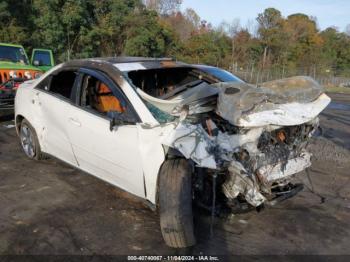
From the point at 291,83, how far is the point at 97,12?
28147mm

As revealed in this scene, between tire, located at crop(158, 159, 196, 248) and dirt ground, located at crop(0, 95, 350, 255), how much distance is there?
0.15 metres

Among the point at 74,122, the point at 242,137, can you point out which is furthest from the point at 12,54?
the point at 242,137

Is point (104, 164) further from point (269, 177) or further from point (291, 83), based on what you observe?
point (291, 83)

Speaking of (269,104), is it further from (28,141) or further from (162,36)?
(162,36)

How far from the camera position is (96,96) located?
15.5 feet

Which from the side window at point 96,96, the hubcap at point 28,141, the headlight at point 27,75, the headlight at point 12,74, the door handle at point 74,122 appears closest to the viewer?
the door handle at point 74,122

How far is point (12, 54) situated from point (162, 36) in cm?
2480

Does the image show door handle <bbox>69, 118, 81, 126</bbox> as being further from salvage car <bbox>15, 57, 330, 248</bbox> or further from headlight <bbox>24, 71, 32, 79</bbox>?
headlight <bbox>24, 71, 32, 79</bbox>

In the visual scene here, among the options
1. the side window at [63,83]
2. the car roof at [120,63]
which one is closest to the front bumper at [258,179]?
the car roof at [120,63]

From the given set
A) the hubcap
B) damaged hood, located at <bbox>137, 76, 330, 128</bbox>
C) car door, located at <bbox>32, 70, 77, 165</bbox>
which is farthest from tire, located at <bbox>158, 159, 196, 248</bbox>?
the hubcap

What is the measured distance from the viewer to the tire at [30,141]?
17.7 feet

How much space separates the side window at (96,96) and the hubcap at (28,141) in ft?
4.58

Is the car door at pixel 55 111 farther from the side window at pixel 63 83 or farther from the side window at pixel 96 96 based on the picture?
the side window at pixel 96 96

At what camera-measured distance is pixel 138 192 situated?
12.5ft
